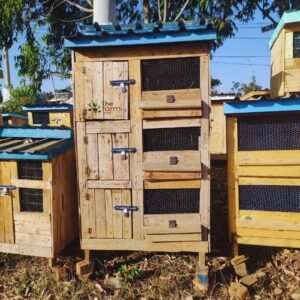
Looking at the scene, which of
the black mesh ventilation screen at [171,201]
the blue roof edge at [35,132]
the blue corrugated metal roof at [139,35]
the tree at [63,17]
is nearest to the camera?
the blue corrugated metal roof at [139,35]

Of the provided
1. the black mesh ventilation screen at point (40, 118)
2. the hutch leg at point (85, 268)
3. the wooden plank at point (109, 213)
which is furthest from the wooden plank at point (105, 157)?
the black mesh ventilation screen at point (40, 118)

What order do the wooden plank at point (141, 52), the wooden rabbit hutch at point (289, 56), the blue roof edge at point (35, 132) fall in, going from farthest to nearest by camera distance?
the blue roof edge at point (35, 132), the wooden rabbit hutch at point (289, 56), the wooden plank at point (141, 52)

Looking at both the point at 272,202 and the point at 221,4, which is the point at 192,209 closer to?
the point at 272,202

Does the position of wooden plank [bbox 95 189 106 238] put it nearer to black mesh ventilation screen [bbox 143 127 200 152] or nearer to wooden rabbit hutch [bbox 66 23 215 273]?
wooden rabbit hutch [bbox 66 23 215 273]

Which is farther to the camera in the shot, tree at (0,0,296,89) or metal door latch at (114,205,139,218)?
tree at (0,0,296,89)

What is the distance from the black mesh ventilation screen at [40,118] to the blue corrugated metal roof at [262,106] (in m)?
6.47

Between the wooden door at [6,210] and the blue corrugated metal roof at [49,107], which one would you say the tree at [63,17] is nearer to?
the blue corrugated metal roof at [49,107]

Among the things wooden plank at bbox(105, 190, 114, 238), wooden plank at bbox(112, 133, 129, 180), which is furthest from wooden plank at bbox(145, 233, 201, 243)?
wooden plank at bbox(112, 133, 129, 180)

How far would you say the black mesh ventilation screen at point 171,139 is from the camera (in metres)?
3.77

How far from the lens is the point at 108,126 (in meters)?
3.81

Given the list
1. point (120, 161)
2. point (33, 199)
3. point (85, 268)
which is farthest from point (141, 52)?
point (85, 268)

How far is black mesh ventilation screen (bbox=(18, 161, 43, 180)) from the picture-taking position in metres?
3.89

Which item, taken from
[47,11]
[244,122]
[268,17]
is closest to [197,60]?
[244,122]

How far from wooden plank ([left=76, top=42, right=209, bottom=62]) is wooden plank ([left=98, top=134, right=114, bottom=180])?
0.86m
